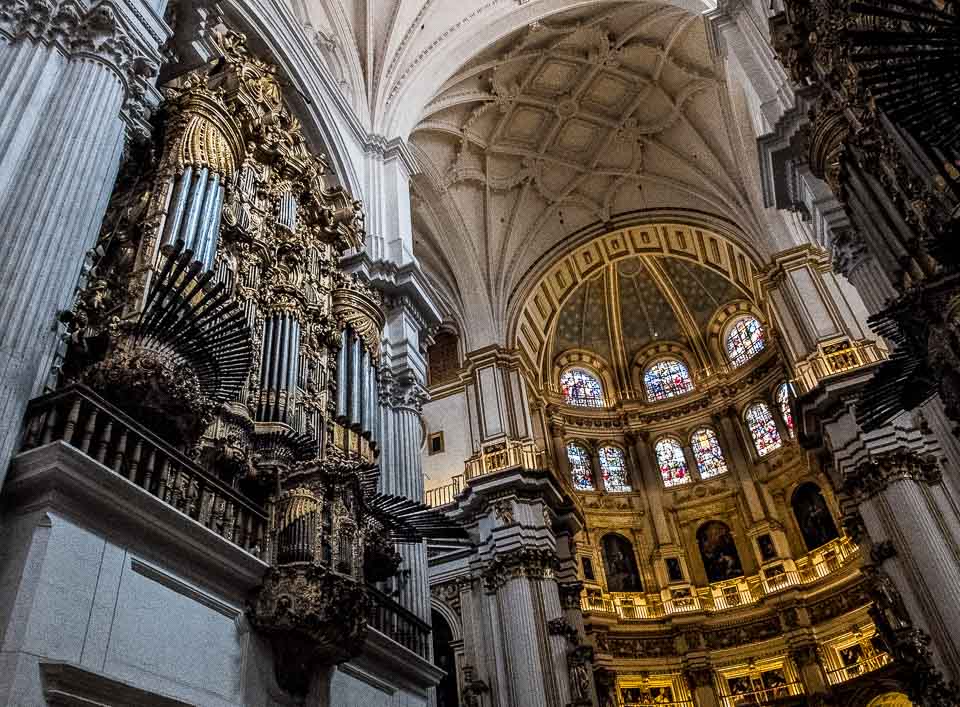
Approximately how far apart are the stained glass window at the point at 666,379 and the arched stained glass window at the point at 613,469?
9.29 feet

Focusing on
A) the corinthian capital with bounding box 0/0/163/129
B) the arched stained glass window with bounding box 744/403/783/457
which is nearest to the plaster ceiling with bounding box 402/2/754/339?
the arched stained glass window with bounding box 744/403/783/457

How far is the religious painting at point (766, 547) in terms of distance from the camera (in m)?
23.3

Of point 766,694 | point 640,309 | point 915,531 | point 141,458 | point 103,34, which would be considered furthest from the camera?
point 640,309

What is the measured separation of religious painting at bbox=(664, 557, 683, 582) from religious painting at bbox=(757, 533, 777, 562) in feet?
8.60

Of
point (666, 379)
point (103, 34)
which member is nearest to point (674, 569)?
point (666, 379)

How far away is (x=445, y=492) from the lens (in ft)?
65.4

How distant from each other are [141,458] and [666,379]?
25035 mm

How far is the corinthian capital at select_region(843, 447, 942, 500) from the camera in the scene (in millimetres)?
14586

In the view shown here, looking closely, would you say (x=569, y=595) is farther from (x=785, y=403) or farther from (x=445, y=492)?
(x=785, y=403)

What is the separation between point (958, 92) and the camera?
6.21 meters

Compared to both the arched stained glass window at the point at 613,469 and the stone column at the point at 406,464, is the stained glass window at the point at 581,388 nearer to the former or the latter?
the arched stained glass window at the point at 613,469

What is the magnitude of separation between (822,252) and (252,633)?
59.8 ft

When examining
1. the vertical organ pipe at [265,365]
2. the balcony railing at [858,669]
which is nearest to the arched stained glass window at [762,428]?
the balcony railing at [858,669]

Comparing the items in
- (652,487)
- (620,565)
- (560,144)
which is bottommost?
(620,565)
